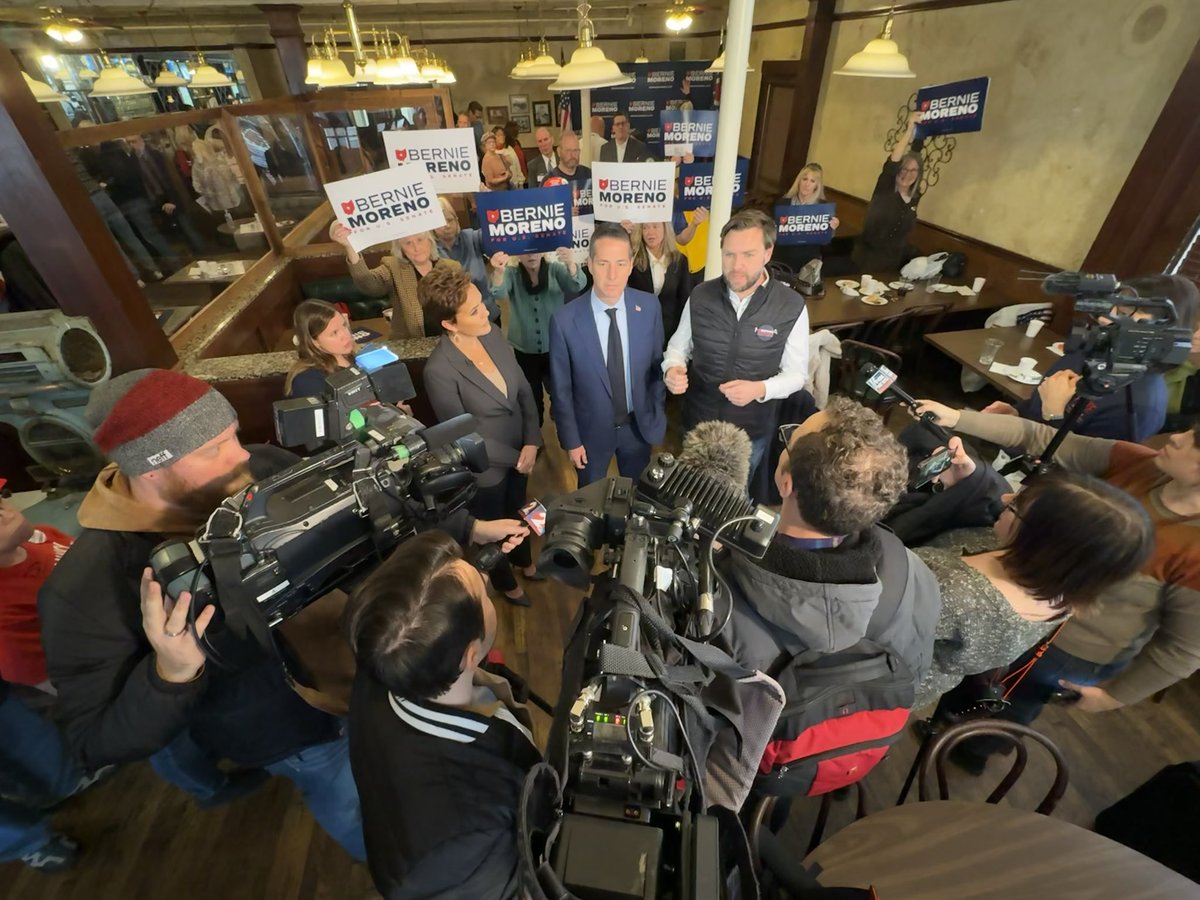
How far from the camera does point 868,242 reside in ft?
15.5

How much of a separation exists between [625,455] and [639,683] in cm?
189

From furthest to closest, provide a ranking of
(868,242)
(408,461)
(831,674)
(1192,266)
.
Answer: (868,242) → (1192,266) → (408,461) → (831,674)

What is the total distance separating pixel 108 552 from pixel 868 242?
5.36 meters

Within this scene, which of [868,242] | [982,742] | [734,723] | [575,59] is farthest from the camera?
[868,242]

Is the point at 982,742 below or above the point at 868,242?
below

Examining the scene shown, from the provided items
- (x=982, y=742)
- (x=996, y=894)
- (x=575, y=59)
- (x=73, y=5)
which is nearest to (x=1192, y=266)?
(x=982, y=742)

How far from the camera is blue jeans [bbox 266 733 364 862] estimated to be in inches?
61.0

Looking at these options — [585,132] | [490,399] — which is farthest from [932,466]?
[585,132]

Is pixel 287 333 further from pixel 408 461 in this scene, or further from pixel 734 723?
pixel 734 723

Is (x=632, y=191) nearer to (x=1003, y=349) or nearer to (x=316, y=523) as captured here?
(x=316, y=523)

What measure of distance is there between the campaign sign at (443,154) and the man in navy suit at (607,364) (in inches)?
50.3

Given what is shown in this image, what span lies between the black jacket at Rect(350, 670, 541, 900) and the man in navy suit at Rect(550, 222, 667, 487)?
4.74ft

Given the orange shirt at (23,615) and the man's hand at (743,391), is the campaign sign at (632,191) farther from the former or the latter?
the orange shirt at (23,615)

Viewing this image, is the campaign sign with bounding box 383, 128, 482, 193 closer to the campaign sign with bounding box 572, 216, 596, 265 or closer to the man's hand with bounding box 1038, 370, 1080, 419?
the campaign sign with bounding box 572, 216, 596, 265
